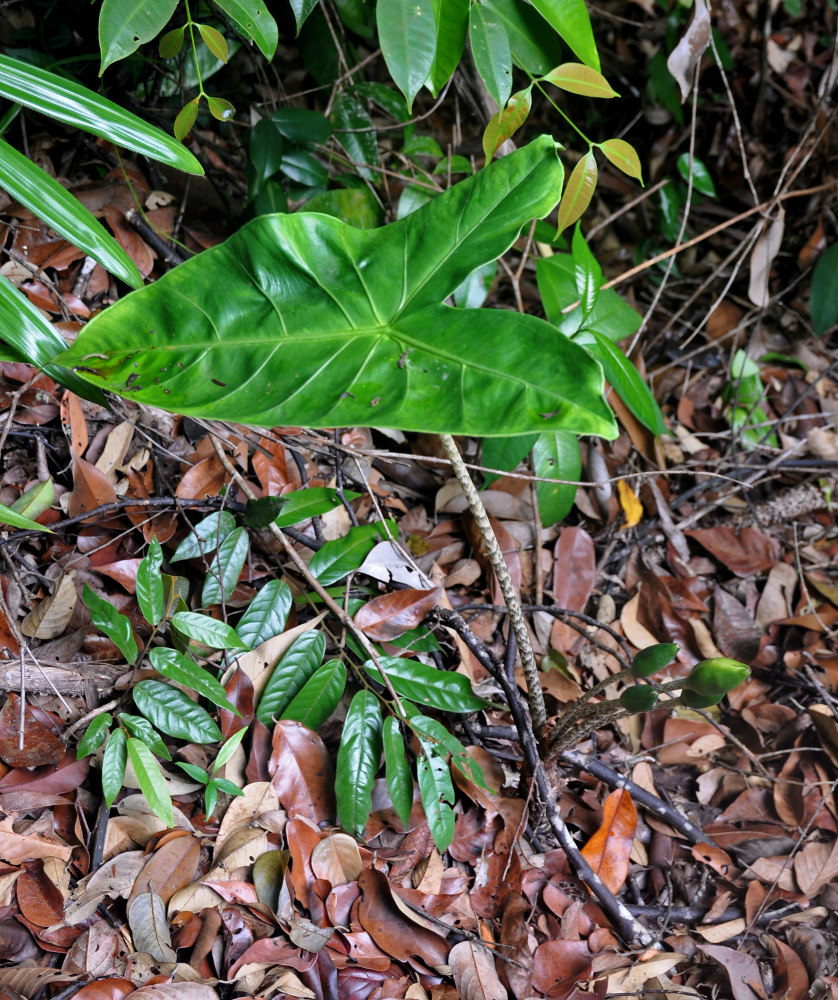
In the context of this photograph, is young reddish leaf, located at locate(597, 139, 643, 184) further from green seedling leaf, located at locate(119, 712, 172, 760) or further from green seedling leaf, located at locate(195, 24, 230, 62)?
green seedling leaf, located at locate(119, 712, 172, 760)

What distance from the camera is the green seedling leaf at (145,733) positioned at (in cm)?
110

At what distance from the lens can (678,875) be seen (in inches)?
55.2

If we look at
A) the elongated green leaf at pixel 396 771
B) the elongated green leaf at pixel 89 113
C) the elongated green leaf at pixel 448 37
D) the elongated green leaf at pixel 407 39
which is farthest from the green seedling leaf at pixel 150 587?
the elongated green leaf at pixel 448 37

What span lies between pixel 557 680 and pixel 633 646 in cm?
28

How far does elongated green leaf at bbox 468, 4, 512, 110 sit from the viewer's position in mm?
1166

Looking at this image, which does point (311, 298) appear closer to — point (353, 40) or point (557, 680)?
point (557, 680)

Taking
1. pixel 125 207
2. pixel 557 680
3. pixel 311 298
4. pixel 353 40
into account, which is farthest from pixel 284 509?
pixel 353 40

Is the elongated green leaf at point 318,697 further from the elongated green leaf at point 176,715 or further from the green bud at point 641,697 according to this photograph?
the green bud at point 641,697

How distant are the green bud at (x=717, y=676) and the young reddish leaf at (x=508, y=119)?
80 cm

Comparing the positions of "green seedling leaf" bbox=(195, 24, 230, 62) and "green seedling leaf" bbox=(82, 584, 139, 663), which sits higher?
"green seedling leaf" bbox=(195, 24, 230, 62)

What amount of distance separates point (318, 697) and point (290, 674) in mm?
71

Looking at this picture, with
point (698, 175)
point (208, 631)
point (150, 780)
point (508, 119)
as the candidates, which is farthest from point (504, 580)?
point (698, 175)

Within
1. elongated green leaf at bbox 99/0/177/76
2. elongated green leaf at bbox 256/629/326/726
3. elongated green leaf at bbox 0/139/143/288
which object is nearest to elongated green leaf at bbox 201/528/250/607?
elongated green leaf at bbox 256/629/326/726

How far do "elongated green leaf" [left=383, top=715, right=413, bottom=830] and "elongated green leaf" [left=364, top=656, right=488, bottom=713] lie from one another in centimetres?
8
